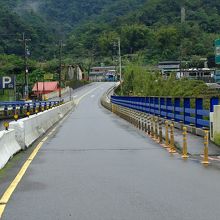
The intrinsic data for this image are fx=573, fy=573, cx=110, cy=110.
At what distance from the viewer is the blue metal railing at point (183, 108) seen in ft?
72.3

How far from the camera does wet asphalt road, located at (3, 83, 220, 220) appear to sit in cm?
828

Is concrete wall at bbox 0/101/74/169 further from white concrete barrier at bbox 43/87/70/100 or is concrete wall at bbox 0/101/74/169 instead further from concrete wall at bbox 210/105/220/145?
white concrete barrier at bbox 43/87/70/100

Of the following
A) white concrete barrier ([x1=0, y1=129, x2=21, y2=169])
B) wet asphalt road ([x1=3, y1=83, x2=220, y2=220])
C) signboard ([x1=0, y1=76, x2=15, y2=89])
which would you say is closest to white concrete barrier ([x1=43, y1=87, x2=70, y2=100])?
signboard ([x1=0, y1=76, x2=15, y2=89])

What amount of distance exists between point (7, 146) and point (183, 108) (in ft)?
39.7

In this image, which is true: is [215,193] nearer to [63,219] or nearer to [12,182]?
[63,219]

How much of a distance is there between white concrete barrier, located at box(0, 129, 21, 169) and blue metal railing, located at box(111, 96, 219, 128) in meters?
7.09

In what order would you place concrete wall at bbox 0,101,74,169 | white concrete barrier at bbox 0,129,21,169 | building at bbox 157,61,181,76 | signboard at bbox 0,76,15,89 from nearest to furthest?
white concrete barrier at bbox 0,129,21,169 → concrete wall at bbox 0,101,74,169 → signboard at bbox 0,76,15,89 → building at bbox 157,61,181,76

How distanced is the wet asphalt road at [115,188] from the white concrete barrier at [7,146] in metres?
0.75

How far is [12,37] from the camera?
163375 mm

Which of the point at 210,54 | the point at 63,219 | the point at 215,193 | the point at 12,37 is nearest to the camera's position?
the point at 63,219

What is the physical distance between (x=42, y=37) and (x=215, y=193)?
18003 cm

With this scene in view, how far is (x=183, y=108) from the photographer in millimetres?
25922

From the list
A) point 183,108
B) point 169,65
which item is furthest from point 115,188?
point 169,65

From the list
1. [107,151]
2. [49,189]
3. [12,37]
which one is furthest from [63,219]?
[12,37]
